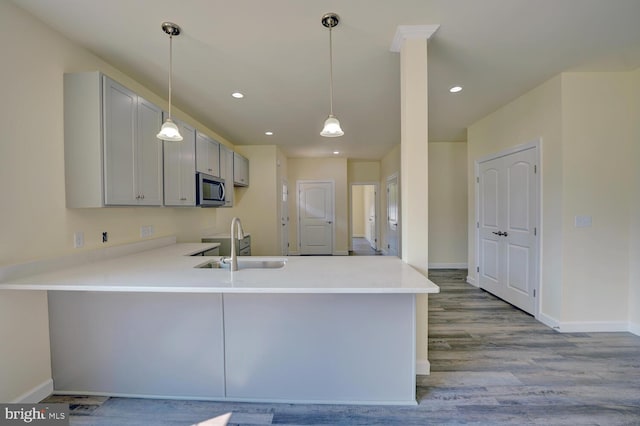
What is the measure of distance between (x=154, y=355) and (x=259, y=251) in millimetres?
3727

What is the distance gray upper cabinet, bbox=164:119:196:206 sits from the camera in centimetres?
270

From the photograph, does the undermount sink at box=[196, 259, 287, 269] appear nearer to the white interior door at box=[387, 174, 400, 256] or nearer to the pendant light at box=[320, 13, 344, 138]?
the pendant light at box=[320, 13, 344, 138]

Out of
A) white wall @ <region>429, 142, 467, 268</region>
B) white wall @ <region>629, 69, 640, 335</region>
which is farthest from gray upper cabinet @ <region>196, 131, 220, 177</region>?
white wall @ <region>629, 69, 640, 335</region>

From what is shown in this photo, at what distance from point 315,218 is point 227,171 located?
318cm

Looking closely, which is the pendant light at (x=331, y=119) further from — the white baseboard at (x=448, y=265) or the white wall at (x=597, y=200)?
the white baseboard at (x=448, y=265)

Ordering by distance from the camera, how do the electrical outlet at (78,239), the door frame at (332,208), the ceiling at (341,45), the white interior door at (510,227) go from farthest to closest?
1. the door frame at (332,208)
2. the white interior door at (510,227)
3. the electrical outlet at (78,239)
4. the ceiling at (341,45)

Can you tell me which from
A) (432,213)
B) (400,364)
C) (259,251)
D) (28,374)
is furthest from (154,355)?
(432,213)

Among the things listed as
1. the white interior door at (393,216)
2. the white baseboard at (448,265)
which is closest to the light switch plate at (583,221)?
the white baseboard at (448,265)

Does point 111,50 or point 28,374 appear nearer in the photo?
point 28,374

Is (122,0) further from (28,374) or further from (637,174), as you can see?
(637,174)

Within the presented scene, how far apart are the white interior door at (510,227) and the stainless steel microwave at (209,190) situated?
3.97 m

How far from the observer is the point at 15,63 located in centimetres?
167

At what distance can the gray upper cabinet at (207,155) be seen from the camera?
3.37 meters

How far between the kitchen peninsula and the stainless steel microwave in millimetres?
1611
